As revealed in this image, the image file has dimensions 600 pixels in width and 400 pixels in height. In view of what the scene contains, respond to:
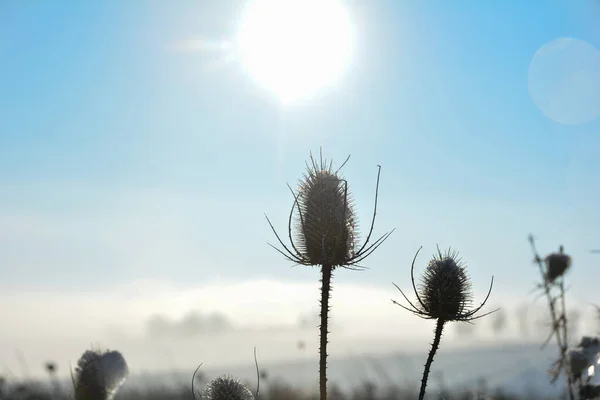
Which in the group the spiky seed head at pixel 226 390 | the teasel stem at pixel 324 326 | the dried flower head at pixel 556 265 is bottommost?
the spiky seed head at pixel 226 390

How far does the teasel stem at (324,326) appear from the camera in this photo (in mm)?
4809

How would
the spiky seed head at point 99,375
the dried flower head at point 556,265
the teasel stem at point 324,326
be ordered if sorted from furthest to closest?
the dried flower head at point 556,265
the spiky seed head at point 99,375
the teasel stem at point 324,326

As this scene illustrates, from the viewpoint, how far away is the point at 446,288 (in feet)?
19.0

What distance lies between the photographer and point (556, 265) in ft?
25.8

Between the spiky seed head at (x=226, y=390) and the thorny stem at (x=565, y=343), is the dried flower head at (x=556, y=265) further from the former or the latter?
the spiky seed head at (x=226, y=390)

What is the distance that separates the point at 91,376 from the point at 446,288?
353 centimetres

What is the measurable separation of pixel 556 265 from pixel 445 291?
114 inches

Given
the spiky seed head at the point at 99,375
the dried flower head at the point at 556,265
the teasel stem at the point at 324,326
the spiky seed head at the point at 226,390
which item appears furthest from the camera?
the dried flower head at the point at 556,265

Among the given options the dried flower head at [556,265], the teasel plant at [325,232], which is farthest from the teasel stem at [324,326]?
the dried flower head at [556,265]

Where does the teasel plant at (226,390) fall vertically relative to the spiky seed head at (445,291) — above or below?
below

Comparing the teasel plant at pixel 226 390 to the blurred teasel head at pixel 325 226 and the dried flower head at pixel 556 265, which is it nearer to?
the blurred teasel head at pixel 325 226

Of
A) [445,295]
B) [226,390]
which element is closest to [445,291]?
[445,295]

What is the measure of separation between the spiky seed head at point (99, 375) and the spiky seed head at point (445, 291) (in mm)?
3045

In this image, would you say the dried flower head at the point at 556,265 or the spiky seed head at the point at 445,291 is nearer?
the spiky seed head at the point at 445,291
